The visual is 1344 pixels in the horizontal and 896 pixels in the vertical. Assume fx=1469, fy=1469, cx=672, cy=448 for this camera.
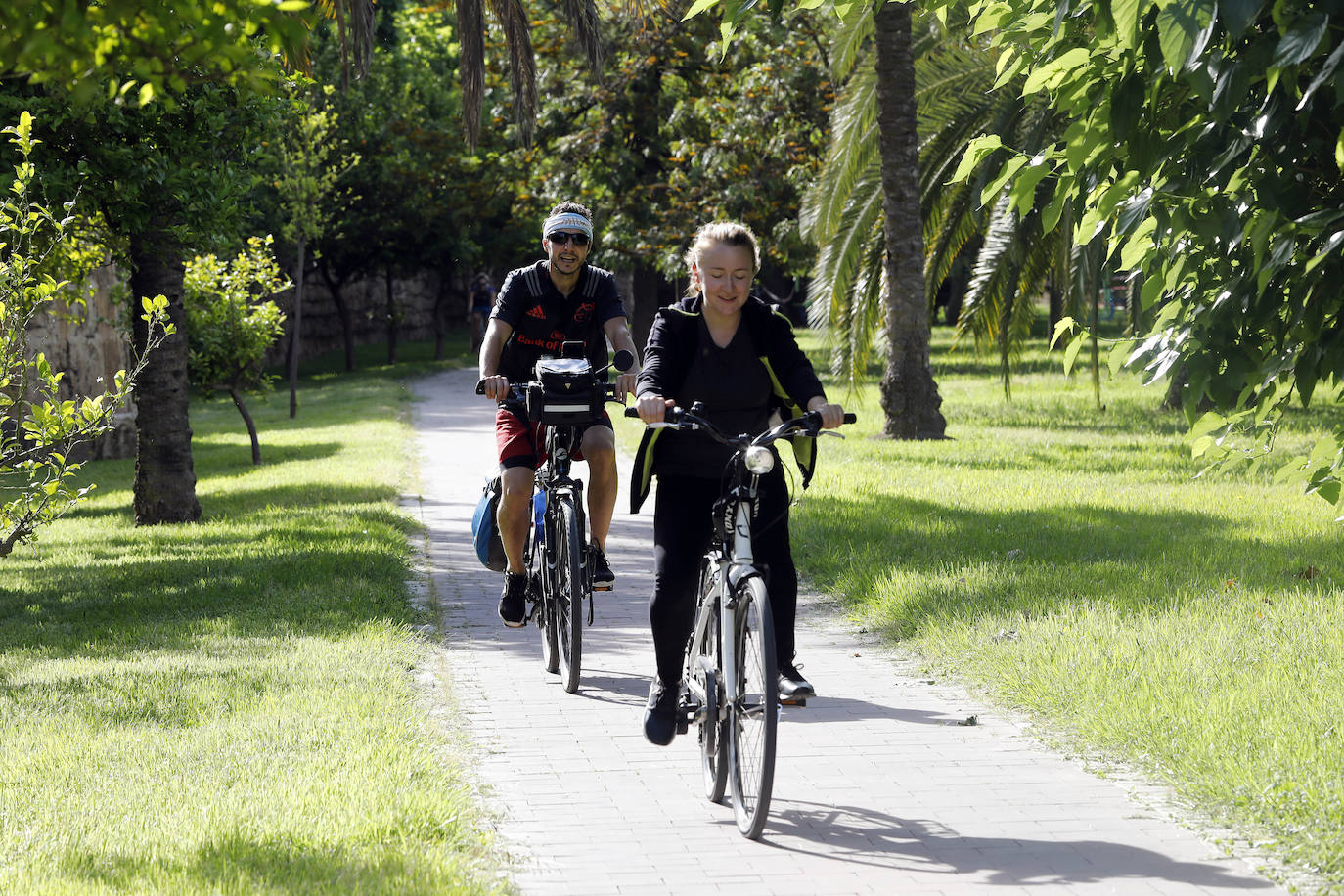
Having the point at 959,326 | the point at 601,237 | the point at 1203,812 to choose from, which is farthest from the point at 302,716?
the point at 601,237

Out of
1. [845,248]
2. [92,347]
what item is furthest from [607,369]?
[92,347]

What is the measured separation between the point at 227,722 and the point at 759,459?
253cm

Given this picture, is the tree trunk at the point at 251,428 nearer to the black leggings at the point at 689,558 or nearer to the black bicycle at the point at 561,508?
Result: the black bicycle at the point at 561,508

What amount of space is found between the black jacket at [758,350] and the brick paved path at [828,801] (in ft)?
3.42

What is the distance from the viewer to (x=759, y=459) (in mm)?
4395

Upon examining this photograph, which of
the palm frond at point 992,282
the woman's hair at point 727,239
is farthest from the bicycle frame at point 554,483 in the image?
the palm frond at point 992,282

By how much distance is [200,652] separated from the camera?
710 centimetres

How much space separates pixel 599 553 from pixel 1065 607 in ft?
7.54

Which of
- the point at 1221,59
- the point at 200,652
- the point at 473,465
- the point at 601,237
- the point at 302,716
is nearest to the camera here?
the point at 1221,59

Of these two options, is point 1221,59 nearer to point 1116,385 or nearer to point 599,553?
point 599,553

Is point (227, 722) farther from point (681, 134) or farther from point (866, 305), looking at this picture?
point (681, 134)

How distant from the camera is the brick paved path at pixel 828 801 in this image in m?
4.11

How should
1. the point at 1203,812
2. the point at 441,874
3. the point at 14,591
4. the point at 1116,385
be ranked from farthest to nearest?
1. the point at 1116,385
2. the point at 14,591
3. the point at 1203,812
4. the point at 441,874

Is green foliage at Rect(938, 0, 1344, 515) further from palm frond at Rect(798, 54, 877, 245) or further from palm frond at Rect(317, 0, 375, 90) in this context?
palm frond at Rect(798, 54, 877, 245)
